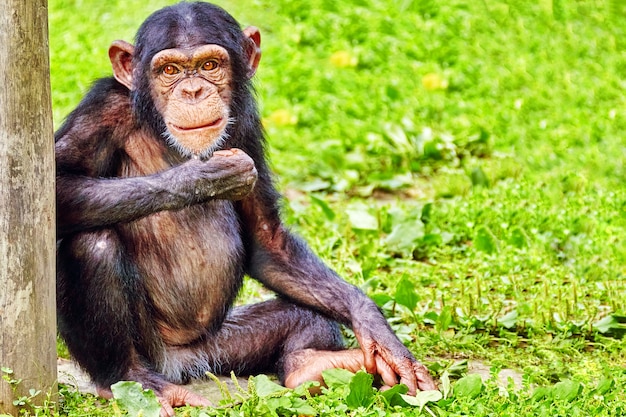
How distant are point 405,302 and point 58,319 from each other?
187cm

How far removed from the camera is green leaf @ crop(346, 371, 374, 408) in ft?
15.3

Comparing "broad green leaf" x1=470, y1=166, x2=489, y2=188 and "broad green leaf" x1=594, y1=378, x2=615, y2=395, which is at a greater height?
"broad green leaf" x1=594, y1=378, x2=615, y2=395

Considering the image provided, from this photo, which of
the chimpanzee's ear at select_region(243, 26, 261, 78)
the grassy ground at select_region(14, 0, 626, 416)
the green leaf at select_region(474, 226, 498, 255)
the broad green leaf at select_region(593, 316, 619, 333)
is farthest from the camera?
the green leaf at select_region(474, 226, 498, 255)

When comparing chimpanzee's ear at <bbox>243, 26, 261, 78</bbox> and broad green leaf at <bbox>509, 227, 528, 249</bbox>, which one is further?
broad green leaf at <bbox>509, 227, 528, 249</bbox>

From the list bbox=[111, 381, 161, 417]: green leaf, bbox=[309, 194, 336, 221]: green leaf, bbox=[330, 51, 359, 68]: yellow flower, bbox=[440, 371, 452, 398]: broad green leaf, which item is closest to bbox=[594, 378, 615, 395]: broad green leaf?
bbox=[440, 371, 452, 398]: broad green leaf

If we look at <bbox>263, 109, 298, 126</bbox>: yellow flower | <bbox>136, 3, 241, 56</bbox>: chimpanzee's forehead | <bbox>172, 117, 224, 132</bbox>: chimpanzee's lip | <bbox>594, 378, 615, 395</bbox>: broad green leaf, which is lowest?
<bbox>594, 378, 615, 395</bbox>: broad green leaf

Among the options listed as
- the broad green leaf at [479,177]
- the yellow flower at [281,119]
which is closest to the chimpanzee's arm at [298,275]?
the broad green leaf at [479,177]

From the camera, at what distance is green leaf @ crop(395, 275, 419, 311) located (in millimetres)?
5945

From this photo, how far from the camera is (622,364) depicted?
552 cm

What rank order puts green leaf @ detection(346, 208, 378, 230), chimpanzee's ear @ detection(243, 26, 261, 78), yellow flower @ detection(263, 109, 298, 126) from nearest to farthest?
chimpanzee's ear @ detection(243, 26, 261, 78) → green leaf @ detection(346, 208, 378, 230) → yellow flower @ detection(263, 109, 298, 126)

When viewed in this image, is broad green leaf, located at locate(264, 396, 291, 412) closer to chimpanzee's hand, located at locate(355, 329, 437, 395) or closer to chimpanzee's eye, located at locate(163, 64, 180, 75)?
chimpanzee's hand, located at locate(355, 329, 437, 395)

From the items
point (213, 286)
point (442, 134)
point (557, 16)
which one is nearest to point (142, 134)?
point (213, 286)

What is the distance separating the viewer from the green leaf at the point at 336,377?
16.1 ft

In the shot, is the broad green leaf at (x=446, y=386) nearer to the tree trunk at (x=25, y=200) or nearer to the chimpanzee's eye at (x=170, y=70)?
the tree trunk at (x=25, y=200)
